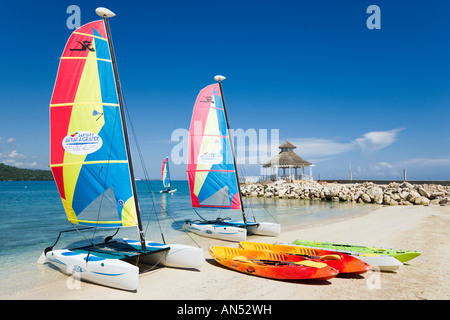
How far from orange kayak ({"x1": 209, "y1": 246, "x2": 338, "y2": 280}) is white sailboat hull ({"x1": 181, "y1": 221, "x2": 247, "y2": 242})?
255 cm

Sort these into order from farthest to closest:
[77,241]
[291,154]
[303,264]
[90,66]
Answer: [291,154] → [77,241] → [90,66] → [303,264]

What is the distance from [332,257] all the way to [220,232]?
501 cm

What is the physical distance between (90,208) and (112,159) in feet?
4.62

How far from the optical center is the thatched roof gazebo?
135 feet

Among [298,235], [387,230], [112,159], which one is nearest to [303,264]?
[112,159]

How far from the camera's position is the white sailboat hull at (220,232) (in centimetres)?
1072

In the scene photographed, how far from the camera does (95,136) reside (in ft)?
23.4

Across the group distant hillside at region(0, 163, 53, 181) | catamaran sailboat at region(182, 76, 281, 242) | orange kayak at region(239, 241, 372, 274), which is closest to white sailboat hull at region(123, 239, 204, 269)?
orange kayak at region(239, 241, 372, 274)

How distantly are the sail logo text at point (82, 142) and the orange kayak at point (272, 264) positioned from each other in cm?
427

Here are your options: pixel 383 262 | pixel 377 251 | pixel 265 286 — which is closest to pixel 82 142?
pixel 265 286

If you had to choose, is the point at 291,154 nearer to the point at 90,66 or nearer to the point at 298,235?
the point at 298,235
